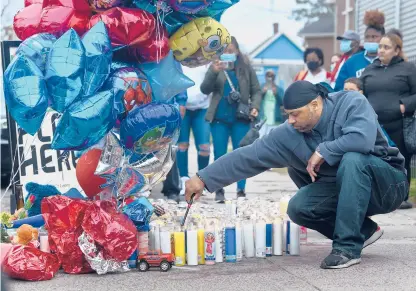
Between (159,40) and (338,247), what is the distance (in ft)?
5.66

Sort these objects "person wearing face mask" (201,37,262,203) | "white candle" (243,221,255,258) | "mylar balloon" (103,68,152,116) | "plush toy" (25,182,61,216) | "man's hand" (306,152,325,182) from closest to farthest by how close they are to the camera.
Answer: "mylar balloon" (103,68,152,116) < "man's hand" (306,152,325,182) < "white candle" (243,221,255,258) < "plush toy" (25,182,61,216) < "person wearing face mask" (201,37,262,203)

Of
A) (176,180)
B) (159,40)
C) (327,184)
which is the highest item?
(159,40)

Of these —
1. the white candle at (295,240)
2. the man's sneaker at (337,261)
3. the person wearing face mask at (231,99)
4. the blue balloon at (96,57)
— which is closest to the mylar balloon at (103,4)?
the blue balloon at (96,57)

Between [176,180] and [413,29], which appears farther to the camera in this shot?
[413,29]

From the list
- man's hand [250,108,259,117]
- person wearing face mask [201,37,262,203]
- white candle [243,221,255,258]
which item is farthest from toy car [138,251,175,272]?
man's hand [250,108,259,117]

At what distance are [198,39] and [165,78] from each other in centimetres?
34

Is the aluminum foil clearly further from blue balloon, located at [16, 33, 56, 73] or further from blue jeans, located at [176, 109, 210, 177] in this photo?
blue jeans, located at [176, 109, 210, 177]

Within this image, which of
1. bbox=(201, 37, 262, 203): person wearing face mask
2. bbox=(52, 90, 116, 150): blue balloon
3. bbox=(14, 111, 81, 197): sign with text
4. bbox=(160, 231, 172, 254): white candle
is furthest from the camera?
bbox=(201, 37, 262, 203): person wearing face mask

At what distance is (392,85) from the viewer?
8.05 meters

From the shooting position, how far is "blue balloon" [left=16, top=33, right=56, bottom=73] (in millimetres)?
4777

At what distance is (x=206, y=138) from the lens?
9414 mm

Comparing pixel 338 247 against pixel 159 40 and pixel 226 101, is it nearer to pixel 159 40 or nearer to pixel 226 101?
pixel 159 40

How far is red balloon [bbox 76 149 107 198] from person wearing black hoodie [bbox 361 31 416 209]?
3713 millimetres

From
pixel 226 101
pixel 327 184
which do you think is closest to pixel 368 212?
pixel 327 184
